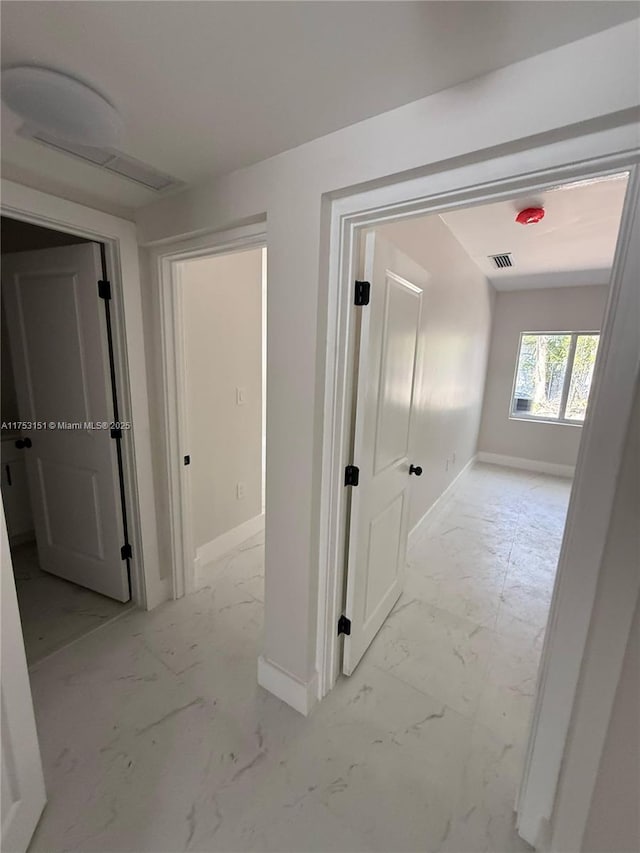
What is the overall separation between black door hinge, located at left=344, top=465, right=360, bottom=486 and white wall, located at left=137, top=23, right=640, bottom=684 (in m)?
0.14

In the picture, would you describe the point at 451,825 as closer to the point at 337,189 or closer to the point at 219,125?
the point at 337,189

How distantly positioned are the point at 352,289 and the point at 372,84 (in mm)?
548

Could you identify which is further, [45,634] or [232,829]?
[45,634]

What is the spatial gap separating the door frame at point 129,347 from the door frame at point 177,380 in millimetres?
99

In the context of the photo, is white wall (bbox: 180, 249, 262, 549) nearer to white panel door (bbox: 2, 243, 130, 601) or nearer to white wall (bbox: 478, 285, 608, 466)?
white panel door (bbox: 2, 243, 130, 601)

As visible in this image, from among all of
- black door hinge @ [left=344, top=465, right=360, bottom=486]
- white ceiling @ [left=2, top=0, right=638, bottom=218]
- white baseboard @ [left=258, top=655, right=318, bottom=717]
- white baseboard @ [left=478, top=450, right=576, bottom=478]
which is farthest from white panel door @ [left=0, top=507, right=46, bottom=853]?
white baseboard @ [left=478, top=450, right=576, bottom=478]

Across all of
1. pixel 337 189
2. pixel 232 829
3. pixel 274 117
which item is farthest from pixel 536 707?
pixel 274 117

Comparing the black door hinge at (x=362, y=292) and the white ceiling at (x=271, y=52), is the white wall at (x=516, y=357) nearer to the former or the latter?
the black door hinge at (x=362, y=292)

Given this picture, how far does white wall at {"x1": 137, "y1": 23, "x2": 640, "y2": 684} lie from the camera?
33.2 inches

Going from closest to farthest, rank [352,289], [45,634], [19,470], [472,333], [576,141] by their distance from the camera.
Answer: [576,141]
[352,289]
[45,634]
[19,470]
[472,333]

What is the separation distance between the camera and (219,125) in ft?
3.74

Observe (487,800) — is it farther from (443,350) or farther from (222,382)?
(443,350)

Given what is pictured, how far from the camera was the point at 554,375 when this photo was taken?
5.04m

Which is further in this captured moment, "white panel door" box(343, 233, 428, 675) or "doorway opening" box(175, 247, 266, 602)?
"doorway opening" box(175, 247, 266, 602)
